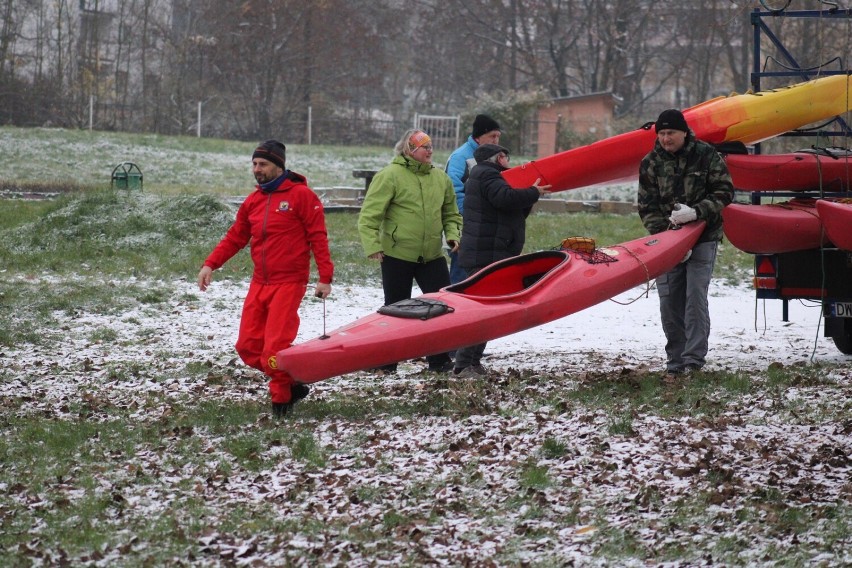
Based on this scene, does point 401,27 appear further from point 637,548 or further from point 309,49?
point 637,548

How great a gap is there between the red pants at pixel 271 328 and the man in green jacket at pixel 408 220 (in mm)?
1377

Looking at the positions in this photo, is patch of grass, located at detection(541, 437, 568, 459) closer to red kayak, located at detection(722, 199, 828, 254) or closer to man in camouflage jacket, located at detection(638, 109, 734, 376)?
man in camouflage jacket, located at detection(638, 109, 734, 376)

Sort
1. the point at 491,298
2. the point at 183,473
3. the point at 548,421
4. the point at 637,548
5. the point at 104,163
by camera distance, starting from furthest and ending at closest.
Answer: the point at 104,163
the point at 491,298
the point at 548,421
the point at 183,473
the point at 637,548

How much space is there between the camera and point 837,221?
8680mm

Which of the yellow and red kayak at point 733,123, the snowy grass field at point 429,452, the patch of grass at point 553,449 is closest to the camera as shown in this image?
the snowy grass field at point 429,452

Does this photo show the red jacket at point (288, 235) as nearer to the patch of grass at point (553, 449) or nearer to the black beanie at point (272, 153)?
the black beanie at point (272, 153)

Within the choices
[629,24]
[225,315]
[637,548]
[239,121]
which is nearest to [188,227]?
[225,315]

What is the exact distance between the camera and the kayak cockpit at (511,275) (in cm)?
849

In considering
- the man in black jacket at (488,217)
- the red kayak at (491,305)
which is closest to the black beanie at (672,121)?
the red kayak at (491,305)

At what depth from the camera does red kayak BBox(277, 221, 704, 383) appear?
7375 mm

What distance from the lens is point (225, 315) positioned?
466 inches

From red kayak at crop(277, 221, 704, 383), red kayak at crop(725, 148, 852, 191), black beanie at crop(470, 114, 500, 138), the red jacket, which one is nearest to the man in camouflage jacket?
red kayak at crop(277, 221, 704, 383)

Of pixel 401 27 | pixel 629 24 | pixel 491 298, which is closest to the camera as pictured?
pixel 491 298

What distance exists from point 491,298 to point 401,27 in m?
46.2
